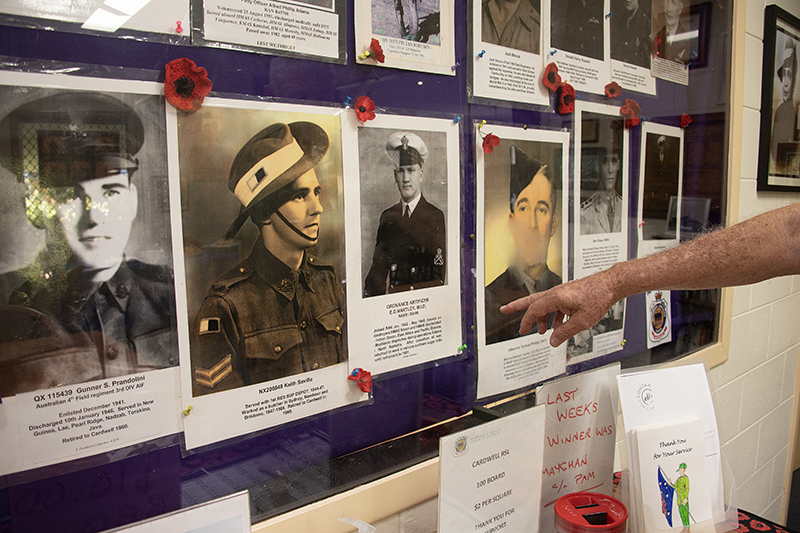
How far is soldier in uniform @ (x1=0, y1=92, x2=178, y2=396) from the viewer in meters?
0.58

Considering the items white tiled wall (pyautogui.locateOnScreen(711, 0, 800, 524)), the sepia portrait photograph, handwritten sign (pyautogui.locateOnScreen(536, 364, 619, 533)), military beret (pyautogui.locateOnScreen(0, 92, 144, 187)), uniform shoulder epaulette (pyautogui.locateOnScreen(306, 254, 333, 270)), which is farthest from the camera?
white tiled wall (pyautogui.locateOnScreen(711, 0, 800, 524))

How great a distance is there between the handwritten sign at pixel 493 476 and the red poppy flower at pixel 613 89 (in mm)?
908

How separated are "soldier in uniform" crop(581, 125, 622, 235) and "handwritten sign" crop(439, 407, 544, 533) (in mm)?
649

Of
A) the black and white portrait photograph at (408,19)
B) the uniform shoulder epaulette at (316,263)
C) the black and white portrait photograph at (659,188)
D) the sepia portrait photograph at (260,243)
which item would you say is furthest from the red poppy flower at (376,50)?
the black and white portrait photograph at (659,188)

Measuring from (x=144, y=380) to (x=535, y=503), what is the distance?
673mm

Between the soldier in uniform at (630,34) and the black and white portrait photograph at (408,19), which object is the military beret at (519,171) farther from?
the soldier in uniform at (630,34)

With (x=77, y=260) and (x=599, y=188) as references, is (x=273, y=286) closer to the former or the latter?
(x=77, y=260)

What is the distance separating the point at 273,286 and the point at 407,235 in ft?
0.92

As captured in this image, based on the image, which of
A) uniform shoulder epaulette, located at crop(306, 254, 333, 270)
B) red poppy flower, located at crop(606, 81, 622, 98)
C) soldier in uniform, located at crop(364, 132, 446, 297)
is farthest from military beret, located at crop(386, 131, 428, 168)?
red poppy flower, located at crop(606, 81, 622, 98)

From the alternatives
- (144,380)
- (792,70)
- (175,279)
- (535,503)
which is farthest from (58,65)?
(792,70)

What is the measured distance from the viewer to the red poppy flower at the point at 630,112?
4.57ft

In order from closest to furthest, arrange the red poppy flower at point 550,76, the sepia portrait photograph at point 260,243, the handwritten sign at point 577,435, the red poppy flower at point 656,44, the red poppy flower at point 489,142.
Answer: the sepia portrait photograph at point 260,243 → the handwritten sign at point 577,435 → the red poppy flower at point 489,142 → the red poppy flower at point 550,76 → the red poppy flower at point 656,44

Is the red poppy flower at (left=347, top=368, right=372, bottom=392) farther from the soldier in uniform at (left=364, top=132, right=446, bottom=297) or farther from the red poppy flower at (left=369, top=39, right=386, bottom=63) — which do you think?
the red poppy flower at (left=369, top=39, right=386, bottom=63)

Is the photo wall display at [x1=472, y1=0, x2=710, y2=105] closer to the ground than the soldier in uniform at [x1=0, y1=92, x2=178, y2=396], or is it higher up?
higher up
